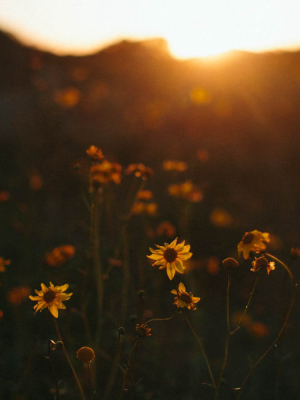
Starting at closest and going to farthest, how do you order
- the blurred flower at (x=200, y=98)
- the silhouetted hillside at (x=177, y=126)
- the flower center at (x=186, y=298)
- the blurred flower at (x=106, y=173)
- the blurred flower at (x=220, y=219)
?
the flower center at (x=186, y=298), the blurred flower at (x=106, y=173), the blurred flower at (x=220, y=219), the silhouetted hillside at (x=177, y=126), the blurred flower at (x=200, y=98)

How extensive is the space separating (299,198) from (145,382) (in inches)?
163

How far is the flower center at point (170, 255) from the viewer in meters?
1.44

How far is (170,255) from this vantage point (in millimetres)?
1441

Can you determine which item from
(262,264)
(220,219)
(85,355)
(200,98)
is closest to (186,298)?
(262,264)

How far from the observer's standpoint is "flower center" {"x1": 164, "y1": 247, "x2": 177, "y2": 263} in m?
1.44

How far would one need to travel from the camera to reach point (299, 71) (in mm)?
11859

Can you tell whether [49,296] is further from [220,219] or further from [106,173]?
[220,219]

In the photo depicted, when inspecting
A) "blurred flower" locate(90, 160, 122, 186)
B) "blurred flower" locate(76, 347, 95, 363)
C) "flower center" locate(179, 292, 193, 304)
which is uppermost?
"blurred flower" locate(90, 160, 122, 186)

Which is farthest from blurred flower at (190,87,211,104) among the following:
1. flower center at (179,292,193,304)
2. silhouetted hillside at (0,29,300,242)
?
flower center at (179,292,193,304)

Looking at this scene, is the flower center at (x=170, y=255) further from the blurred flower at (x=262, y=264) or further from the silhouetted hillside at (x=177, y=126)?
the silhouetted hillside at (x=177, y=126)

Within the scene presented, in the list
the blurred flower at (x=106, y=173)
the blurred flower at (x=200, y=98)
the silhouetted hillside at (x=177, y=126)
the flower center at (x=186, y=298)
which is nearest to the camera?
the flower center at (x=186, y=298)

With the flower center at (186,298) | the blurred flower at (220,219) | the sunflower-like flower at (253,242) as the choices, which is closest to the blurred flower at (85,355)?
the flower center at (186,298)

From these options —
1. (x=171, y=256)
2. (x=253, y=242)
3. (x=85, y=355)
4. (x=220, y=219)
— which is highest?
(x=253, y=242)

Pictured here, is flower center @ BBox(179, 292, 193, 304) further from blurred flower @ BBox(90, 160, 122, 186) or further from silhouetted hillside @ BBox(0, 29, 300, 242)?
silhouetted hillside @ BBox(0, 29, 300, 242)
